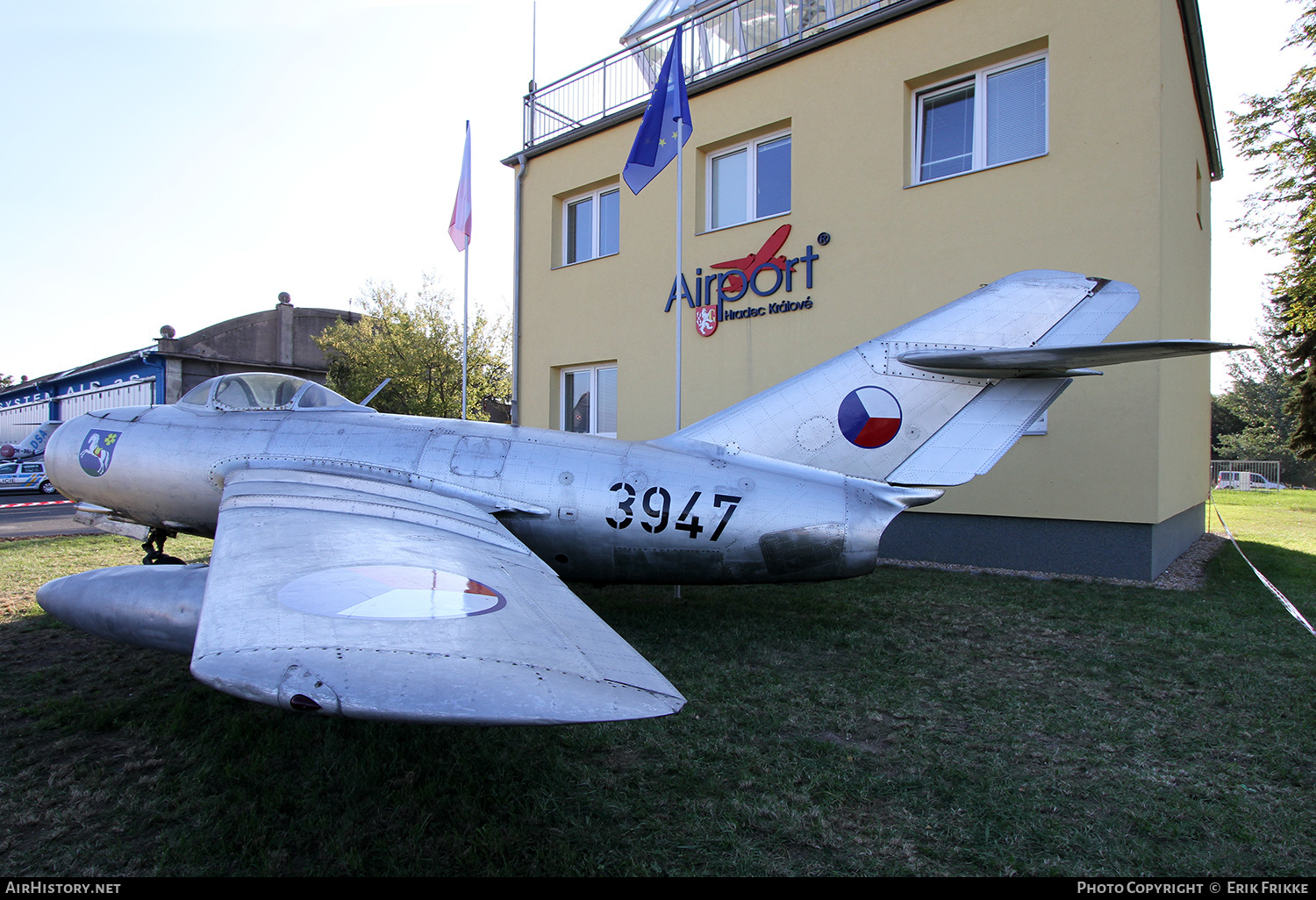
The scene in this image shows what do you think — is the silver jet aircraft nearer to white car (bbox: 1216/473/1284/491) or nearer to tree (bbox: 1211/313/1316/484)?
white car (bbox: 1216/473/1284/491)

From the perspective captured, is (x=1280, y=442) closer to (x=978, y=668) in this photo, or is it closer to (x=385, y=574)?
(x=978, y=668)

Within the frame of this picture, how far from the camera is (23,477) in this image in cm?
2266

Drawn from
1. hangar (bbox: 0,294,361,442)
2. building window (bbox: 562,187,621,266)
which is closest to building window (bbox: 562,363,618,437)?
building window (bbox: 562,187,621,266)

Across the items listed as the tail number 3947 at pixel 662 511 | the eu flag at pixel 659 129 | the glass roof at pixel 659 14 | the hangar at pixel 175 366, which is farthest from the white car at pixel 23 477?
the tail number 3947 at pixel 662 511

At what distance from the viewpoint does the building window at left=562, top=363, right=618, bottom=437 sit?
12.7m

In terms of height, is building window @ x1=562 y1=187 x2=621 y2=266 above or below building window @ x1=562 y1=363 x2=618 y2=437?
above

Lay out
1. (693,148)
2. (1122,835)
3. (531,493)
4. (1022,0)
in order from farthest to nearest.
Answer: (693,148) → (1022,0) → (531,493) → (1122,835)

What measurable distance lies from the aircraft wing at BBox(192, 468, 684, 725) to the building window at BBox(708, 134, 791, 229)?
8.77 meters

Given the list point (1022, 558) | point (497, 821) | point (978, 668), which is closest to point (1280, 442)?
point (1022, 558)

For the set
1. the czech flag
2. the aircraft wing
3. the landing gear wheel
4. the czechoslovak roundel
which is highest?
the czech flag

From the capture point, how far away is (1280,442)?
53.0 metres

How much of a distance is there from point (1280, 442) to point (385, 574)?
236ft

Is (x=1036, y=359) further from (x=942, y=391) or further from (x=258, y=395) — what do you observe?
(x=258, y=395)

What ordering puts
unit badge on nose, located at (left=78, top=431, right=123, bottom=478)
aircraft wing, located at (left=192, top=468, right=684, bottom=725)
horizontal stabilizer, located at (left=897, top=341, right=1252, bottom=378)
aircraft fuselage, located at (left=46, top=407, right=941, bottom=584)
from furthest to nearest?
unit badge on nose, located at (left=78, top=431, right=123, bottom=478) < aircraft fuselage, located at (left=46, top=407, right=941, bottom=584) < horizontal stabilizer, located at (left=897, top=341, right=1252, bottom=378) < aircraft wing, located at (left=192, top=468, right=684, bottom=725)
